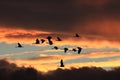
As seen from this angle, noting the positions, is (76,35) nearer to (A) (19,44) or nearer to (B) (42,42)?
(B) (42,42)

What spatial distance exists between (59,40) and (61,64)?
555 centimetres

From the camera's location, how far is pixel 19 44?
127188 mm

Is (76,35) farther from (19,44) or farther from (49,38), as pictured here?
(19,44)

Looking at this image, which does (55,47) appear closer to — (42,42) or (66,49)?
(66,49)

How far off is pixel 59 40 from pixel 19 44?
1057 cm

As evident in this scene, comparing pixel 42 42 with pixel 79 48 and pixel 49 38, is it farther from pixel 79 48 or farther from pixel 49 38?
pixel 79 48

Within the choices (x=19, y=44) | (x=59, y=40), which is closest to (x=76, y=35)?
(x=59, y=40)

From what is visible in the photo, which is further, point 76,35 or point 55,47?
point 55,47

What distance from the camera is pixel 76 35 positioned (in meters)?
118

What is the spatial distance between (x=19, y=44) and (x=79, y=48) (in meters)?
12.9

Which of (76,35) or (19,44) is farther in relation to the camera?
(19,44)

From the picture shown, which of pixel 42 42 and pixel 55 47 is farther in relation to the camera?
pixel 55 47

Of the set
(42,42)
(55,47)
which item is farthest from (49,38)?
(55,47)

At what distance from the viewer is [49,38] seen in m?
117
